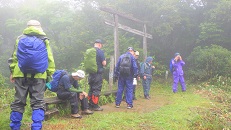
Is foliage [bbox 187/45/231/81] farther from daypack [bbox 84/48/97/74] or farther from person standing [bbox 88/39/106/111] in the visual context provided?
daypack [bbox 84/48/97/74]

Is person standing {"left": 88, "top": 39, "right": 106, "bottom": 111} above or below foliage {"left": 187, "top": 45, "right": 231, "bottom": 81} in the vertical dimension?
below

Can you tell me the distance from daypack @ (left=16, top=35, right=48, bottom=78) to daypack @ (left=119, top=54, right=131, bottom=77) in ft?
11.4

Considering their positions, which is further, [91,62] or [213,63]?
[213,63]

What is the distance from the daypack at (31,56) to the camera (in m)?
3.95

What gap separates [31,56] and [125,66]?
12.5 feet

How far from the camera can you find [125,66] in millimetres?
7340

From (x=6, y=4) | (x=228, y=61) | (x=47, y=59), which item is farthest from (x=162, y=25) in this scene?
(x=6, y=4)

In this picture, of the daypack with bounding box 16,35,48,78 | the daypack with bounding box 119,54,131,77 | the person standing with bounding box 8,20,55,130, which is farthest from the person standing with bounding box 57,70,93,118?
the daypack with bounding box 119,54,131,77

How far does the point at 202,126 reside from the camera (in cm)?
509

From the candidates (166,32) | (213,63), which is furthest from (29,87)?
(166,32)

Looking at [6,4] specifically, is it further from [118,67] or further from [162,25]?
[118,67]

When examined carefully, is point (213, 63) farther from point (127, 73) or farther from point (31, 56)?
point (31, 56)

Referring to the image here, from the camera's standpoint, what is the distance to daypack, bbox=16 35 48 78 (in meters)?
3.95

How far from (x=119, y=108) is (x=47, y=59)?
3794mm
